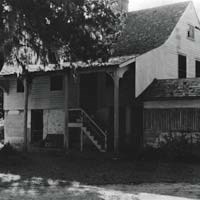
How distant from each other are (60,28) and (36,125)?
11.7 metres

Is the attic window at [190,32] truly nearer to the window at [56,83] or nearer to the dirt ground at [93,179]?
the window at [56,83]

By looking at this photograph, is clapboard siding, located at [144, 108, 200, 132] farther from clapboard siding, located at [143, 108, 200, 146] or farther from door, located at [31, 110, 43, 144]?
door, located at [31, 110, 43, 144]

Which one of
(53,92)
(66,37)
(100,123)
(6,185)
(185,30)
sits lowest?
(6,185)

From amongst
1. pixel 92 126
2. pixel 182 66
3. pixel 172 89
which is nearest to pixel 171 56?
pixel 182 66

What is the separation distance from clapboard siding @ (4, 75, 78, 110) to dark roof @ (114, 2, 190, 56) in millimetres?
4184

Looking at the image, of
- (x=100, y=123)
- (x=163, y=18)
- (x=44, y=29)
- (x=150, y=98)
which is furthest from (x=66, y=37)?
(x=163, y=18)

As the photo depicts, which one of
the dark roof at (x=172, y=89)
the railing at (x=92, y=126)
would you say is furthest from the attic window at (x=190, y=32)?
the railing at (x=92, y=126)

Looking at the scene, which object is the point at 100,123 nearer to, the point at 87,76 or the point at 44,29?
the point at 87,76

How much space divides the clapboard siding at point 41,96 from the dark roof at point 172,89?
523 centimetres

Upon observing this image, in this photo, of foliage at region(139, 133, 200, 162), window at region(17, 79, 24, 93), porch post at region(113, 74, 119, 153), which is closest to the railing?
porch post at region(113, 74, 119, 153)

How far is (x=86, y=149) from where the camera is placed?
26.5 meters

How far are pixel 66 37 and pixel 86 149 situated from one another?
8.07 meters

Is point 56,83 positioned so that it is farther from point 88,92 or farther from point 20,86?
point 20,86

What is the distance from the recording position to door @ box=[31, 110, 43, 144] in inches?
1201
